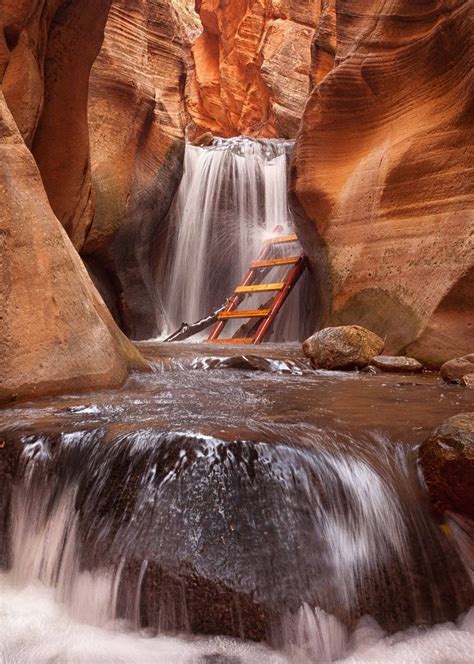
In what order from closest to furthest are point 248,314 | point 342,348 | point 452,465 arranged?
point 452,465
point 342,348
point 248,314

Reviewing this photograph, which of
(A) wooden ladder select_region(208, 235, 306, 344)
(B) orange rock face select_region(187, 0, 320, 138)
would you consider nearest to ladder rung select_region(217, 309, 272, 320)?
(A) wooden ladder select_region(208, 235, 306, 344)

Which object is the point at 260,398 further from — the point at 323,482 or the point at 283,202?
the point at 283,202

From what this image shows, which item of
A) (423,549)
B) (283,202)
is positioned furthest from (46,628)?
(283,202)

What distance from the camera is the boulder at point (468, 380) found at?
512 centimetres

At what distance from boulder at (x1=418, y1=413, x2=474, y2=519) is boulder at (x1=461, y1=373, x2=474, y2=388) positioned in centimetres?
260

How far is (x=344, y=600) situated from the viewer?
2.23 metres

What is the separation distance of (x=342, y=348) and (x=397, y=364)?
0.62 metres

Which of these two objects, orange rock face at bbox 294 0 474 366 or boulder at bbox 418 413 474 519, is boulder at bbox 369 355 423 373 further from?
boulder at bbox 418 413 474 519

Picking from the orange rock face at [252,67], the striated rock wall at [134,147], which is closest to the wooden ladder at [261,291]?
the striated rock wall at [134,147]

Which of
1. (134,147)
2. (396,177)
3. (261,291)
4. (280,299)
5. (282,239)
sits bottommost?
(261,291)

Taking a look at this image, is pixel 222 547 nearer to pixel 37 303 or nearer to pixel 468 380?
pixel 37 303

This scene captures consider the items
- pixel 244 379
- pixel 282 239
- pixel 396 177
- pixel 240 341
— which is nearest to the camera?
pixel 244 379

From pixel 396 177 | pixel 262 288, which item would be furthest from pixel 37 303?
pixel 262 288

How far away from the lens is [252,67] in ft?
80.5
